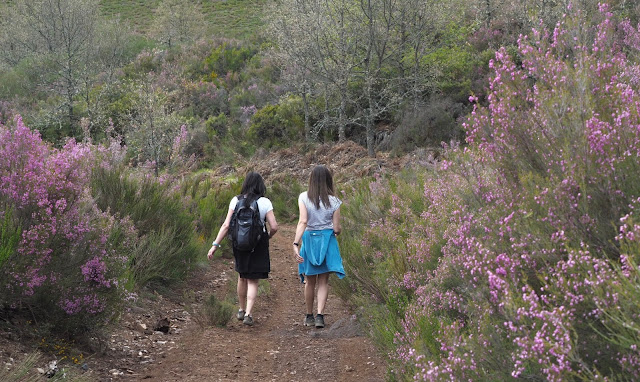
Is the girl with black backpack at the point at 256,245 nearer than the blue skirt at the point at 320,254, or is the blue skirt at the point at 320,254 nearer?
the blue skirt at the point at 320,254

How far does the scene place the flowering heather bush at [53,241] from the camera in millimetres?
4555

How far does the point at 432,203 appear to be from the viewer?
17.7ft

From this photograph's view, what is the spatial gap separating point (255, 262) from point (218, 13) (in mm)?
49088

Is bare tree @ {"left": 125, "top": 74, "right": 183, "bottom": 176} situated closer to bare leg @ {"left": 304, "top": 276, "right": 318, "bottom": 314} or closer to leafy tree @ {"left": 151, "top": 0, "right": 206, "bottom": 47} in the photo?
Result: bare leg @ {"left": 304, "top": 276, "right": 318, "bottom": 314}

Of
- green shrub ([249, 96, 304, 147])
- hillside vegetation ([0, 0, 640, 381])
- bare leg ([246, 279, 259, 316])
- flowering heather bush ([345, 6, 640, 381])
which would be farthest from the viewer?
green shrub ([249, 96, 304, 147])

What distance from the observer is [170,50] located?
108ft

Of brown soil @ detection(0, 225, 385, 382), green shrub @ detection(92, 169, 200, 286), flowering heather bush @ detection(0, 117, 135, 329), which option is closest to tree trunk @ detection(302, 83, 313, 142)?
green shrub @ detection(92, 169, 200, 286)

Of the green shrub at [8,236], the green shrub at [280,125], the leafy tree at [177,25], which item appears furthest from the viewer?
the leafy tree at [177,25]

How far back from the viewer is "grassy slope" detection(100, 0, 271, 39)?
155 feet

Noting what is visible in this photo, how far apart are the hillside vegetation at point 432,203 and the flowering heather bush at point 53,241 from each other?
2 centimetres

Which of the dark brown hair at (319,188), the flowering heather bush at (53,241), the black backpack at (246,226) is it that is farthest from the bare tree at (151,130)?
the flowering heather bush at (53,241)

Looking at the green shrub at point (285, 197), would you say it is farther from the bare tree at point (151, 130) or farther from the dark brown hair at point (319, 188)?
the dark brown hair at point (319, 188)

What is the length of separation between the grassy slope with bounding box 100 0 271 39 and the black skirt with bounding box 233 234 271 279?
38822mm

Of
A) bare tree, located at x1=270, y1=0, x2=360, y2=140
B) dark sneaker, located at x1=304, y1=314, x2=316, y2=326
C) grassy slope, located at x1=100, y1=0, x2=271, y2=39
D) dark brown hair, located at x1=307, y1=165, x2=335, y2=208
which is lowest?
dark sneaker, located at x1=304, y1=314, x2=316, y2=326
